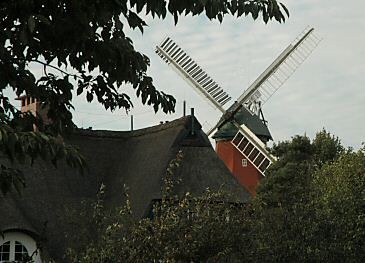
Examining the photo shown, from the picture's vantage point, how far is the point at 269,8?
20.4 ft

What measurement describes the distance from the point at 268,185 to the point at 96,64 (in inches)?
1435

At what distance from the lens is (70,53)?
5895 mm

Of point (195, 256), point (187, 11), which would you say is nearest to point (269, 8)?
point (187, 11)

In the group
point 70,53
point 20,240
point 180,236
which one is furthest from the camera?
point 20,240

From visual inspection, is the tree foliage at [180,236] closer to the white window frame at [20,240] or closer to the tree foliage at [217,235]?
the tree foliage at [217,235]

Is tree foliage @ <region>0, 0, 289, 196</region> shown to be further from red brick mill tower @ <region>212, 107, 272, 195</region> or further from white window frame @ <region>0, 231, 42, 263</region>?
red brick mill tower @ <region>212, 107, 272, 195</region>

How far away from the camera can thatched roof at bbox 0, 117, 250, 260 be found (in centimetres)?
3073

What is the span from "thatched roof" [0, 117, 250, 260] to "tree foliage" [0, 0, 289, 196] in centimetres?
2332

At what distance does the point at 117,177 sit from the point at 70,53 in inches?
1189

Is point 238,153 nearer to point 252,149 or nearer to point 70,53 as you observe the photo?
point 252,149

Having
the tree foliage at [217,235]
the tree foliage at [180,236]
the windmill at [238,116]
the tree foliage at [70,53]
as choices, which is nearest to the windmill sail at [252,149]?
the windmill at [238,116]

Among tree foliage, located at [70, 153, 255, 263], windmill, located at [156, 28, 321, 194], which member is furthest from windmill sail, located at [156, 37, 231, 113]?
tree foliage, located at [70, 153, 255, 263]

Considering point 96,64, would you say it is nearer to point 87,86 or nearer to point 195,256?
point 87,86

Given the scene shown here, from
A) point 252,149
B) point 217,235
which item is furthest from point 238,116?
point 217,235
